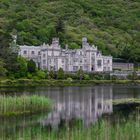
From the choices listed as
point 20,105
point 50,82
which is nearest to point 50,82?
point 50,82

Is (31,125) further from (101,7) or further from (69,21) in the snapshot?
(101,7)

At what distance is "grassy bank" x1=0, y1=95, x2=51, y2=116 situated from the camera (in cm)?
2894

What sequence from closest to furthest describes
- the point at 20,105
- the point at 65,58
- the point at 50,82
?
the point at 20,105 → the point at 50,82 → the point at 65,58

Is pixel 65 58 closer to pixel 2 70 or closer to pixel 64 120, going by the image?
pixel 2 70

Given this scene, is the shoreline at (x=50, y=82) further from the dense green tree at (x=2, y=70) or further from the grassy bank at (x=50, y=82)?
the dense green tree at (x=2, y=70)

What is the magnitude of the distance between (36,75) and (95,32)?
64.8 meters

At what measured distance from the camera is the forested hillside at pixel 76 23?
411 ft

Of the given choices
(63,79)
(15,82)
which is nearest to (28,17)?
(63,79)

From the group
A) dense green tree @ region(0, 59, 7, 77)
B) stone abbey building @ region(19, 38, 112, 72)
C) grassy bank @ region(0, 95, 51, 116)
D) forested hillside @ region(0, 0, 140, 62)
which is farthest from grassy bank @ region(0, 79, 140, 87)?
grassy bank @ region(0, 95, 51, 116)

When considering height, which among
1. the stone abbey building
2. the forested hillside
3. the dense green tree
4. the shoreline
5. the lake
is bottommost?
the lake

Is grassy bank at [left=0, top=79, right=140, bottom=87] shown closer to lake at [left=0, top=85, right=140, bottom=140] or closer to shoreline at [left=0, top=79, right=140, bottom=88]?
shoreline at [left=0, top=79, right=140, bottom=88]

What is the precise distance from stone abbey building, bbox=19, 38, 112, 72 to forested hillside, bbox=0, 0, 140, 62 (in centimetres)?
852

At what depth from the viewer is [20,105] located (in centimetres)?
3009

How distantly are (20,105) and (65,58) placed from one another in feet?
256
